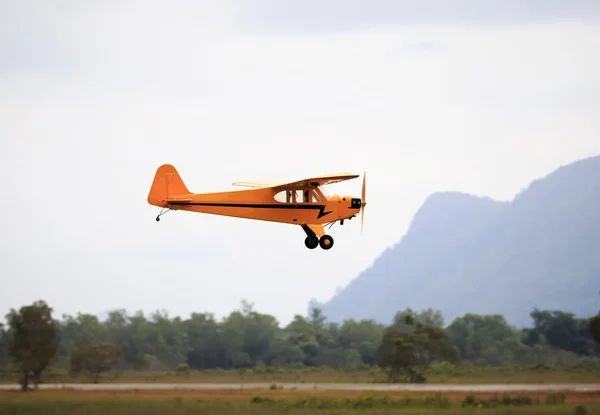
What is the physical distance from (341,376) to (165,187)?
168 ft

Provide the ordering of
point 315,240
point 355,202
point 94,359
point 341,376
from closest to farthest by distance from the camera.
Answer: point 315,240, point 355,202, point 94,359, point 341,376

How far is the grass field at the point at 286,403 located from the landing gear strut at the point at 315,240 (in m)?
16.0

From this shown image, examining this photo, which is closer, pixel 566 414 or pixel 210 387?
pixel 566 414

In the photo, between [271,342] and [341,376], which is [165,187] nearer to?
[341,376]

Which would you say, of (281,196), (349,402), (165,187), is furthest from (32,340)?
(281,196)

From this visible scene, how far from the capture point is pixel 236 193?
4269 centimetres

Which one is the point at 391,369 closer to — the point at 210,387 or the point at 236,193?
the point at 210,387

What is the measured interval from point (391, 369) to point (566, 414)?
31478 millimetres

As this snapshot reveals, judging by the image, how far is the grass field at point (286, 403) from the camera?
57.2m

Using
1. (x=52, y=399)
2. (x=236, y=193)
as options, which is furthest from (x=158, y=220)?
(x=52, y=399)

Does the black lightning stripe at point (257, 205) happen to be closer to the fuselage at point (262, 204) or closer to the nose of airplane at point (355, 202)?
the fuselage at point (262, 204)

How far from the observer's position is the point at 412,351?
86875mm

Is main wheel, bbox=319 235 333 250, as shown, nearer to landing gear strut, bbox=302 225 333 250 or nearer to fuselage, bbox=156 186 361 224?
landing gear strut, bbox=302 225 333 250

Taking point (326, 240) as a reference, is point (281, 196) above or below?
above
